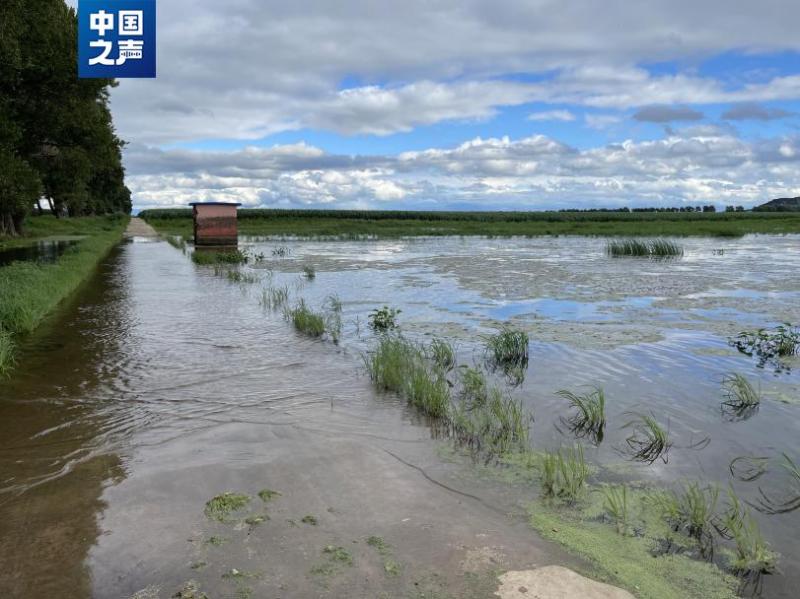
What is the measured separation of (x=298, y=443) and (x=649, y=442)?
10.5 ft

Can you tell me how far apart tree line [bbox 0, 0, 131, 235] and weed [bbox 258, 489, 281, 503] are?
15.1 meters

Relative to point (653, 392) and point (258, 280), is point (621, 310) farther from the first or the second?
point (258, 280)

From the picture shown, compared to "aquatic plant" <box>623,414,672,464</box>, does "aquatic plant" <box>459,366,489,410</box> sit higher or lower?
higher

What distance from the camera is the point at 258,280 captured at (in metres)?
19.6

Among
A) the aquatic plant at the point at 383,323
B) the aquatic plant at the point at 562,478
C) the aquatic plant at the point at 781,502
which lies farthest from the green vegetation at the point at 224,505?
the aquatic plant at the point at 383,323

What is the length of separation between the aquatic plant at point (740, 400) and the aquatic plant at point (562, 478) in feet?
8.68

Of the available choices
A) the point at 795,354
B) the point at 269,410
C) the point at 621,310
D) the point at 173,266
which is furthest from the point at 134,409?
the point at 173,266

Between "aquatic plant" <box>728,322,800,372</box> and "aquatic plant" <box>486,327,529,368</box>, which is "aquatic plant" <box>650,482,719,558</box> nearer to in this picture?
"aquatic plant" <box>486,327,529,368</box>

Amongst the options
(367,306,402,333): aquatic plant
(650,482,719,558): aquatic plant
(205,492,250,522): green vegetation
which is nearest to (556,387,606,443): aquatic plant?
(650,482,719,558): aquatic plant

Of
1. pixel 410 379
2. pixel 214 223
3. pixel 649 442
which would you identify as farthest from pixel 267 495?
pixel 214 223

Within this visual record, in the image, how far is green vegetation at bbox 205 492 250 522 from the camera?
4277mm

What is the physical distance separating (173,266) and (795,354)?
65.9 ft

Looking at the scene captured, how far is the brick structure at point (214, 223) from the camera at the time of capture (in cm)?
3347

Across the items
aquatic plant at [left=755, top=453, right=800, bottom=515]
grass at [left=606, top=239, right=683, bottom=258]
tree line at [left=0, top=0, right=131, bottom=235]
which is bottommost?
aquatic plant at [left=755, top=453, right=800, bottom=515]
